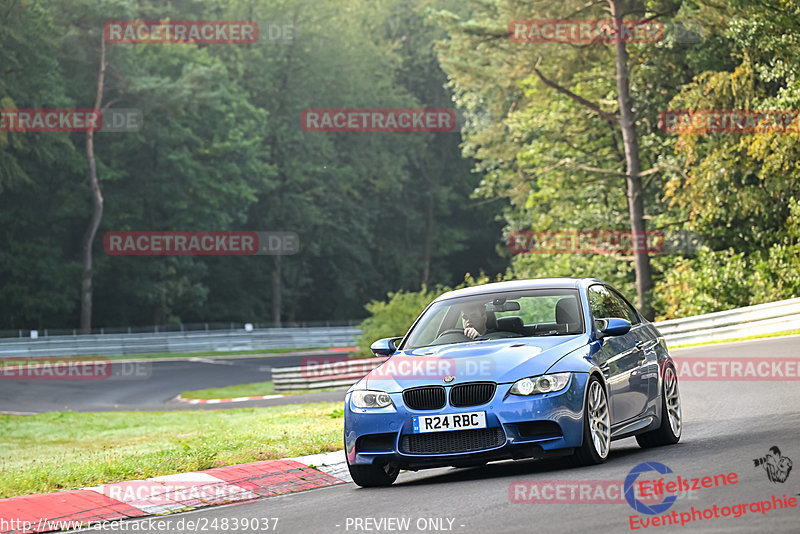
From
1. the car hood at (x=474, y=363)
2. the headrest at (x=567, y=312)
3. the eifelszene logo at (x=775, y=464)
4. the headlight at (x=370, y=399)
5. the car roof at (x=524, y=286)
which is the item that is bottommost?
the eifelszene logo at (x=775, y=464)

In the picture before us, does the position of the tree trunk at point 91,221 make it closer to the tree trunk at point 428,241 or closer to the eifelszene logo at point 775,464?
the tree trunk at point 428,241

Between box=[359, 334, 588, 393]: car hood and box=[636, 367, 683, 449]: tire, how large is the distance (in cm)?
146

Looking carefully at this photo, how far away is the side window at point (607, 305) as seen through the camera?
1080 centimetres

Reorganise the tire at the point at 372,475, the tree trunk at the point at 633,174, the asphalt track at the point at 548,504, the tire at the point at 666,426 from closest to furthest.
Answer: the asphalt track at the point at 548,504 → the tire at the point at 372,475 → the tire at the point at 666,426 → the tree trunk at the point at 633,174

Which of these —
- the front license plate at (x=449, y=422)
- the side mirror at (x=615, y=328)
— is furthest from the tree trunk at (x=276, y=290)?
the front license plate at (x=449, y=422)

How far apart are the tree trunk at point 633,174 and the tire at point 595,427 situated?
95.6ft

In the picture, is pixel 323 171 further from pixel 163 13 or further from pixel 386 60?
pixel 163 13

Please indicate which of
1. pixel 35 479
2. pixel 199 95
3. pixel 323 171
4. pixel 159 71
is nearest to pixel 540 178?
pixel 199 95

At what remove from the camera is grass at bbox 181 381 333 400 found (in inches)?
1271

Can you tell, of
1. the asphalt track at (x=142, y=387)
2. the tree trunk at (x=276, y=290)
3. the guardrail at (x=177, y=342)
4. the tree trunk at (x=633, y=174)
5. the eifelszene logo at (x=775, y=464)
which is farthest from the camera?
the tree trunk at (x=276, y=290)

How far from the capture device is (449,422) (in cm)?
913

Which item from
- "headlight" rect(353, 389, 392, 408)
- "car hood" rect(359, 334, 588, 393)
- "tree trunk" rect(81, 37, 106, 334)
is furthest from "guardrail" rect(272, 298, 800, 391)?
"tree trunk" rect(81, 37, 106, 334)

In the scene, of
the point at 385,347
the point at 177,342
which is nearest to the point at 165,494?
the point at 385,347

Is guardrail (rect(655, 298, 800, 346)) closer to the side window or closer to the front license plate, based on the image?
the side window
